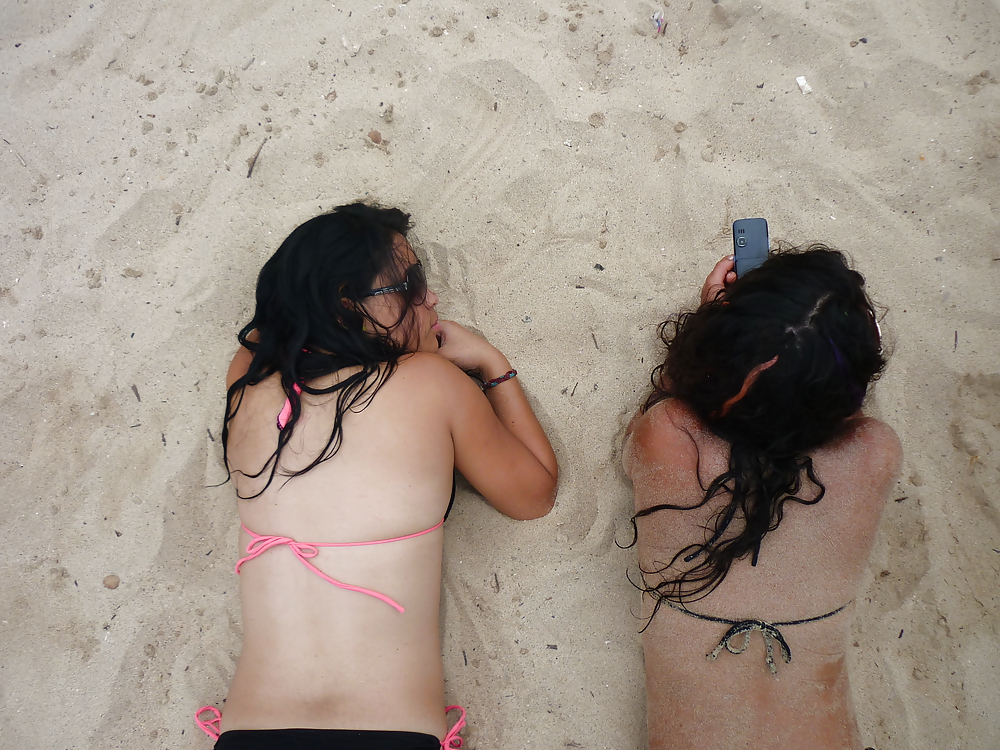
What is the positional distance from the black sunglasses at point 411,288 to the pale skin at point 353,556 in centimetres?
1

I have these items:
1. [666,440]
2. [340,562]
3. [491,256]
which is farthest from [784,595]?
[491,256]

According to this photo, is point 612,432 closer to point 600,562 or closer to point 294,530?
point 600,562

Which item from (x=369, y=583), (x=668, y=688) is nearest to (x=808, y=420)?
(x=668, y=688)

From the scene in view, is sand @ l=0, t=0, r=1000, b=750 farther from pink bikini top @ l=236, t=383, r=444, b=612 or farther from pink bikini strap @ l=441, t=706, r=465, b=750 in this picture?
pink bikini top @ l=236, t=383, r=444, b=612

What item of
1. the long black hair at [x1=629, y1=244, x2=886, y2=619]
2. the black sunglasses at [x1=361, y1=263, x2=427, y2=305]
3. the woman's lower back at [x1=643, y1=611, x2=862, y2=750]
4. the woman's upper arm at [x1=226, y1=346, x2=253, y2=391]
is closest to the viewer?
the long black hair at [x1=629, y1=244, x2=886, y2=619]

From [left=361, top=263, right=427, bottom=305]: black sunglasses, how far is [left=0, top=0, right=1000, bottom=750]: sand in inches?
18.4

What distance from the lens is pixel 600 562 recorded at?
183cm

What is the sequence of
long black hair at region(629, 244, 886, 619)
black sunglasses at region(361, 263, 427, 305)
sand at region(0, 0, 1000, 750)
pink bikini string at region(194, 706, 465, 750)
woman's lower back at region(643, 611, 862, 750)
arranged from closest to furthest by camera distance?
1. long black hair at region(629, 244, 886, 619)
2. woman's lower back at region(643, 611, 862, 750)
3. black sunglasses at region(361, 263, 427, 305)
4. pink bikini string at region(194, 706, 465, 750)
5. sand at region(0, 0, 1000, 750)

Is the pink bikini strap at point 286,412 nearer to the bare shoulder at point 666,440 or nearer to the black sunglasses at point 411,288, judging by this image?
the black sunglasses at point 411,288

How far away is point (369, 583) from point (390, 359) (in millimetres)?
492

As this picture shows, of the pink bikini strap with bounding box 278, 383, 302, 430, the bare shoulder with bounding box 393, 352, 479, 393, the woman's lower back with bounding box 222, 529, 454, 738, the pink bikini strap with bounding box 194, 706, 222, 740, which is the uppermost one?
the bare shoulder with bounding box 393, 352, 479, 393

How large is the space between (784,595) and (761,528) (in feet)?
0.51

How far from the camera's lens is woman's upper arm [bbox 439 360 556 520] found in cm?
142

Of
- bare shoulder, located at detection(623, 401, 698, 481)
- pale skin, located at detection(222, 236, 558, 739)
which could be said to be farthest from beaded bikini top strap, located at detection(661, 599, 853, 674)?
pale skin, located at detection(222, 236, 558, 739)
